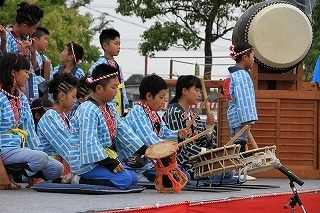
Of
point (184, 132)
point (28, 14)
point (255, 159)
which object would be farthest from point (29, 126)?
point (255, 159)

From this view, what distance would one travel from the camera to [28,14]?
7477 millimetres

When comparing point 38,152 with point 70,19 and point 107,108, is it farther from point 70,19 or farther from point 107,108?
point 70,19

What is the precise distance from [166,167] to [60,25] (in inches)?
705

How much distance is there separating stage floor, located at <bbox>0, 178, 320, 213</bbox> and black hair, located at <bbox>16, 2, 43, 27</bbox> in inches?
61.9

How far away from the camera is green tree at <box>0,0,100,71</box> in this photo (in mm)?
20359

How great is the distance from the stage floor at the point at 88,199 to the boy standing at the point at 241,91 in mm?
1569

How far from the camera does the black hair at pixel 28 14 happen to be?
7422 millimetres

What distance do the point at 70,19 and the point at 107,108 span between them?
65.8 ft

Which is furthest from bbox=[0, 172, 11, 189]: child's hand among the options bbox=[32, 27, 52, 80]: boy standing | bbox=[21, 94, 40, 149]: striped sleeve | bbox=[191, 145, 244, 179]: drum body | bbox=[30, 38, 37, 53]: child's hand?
bbox=[32, 27, 52, 80]: boy standing

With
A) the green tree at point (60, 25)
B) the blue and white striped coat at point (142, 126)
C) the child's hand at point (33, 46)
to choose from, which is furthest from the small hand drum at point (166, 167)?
the green tree at point (60, 25)

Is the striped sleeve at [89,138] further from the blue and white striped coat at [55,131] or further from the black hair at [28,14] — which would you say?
the black hair at [28,14]

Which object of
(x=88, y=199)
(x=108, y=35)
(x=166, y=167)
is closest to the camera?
(x=88, y=199)

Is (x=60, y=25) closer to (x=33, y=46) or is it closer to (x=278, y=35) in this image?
(x=278, y=35)

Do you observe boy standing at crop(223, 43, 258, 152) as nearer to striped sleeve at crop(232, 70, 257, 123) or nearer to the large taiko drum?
striped sleeve at crop(232, 70, 257, 123)
